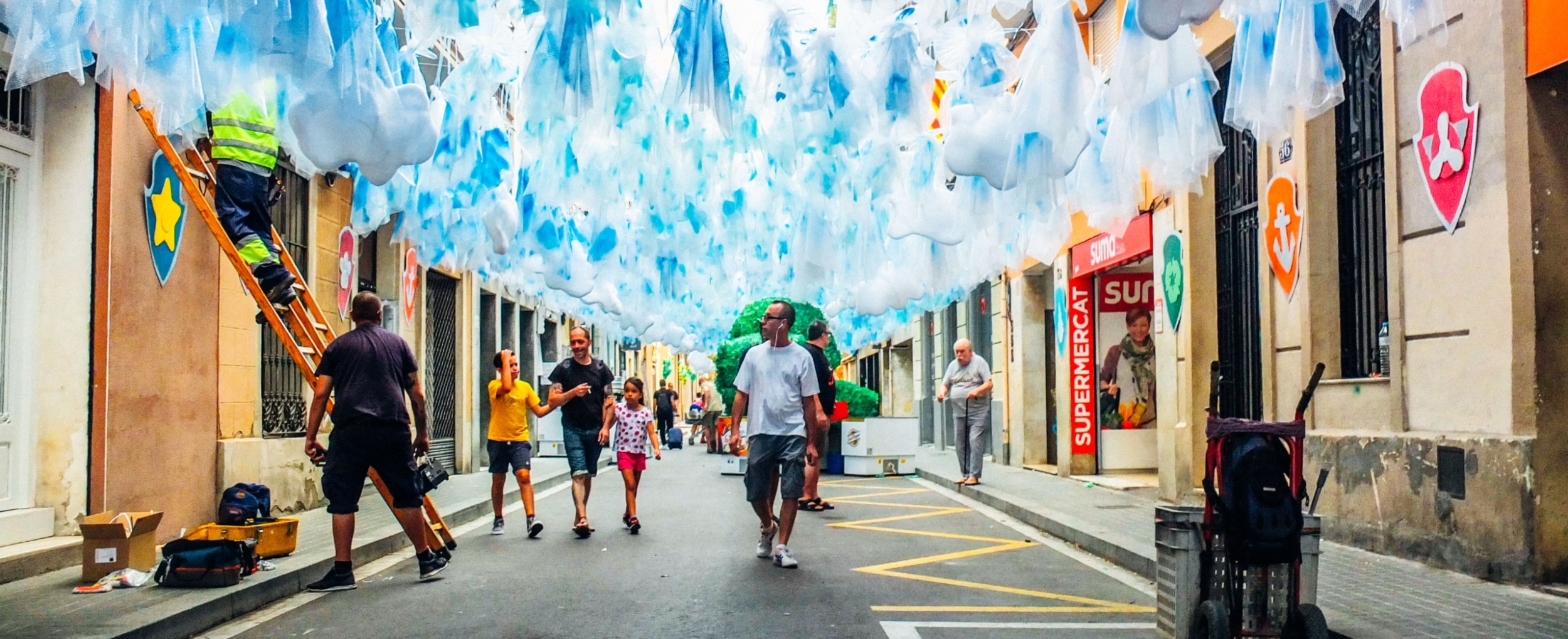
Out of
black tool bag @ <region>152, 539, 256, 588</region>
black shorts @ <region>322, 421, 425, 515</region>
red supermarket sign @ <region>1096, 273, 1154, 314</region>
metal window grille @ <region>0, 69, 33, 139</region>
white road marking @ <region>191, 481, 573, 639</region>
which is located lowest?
white road marking @ <region>191, 481, 573, 639</region>

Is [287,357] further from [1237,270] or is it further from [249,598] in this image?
[1237,270]

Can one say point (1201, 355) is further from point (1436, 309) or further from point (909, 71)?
point (909, 71)

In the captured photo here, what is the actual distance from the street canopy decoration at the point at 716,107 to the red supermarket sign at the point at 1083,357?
2949 millimetres

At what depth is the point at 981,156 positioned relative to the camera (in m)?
7.52

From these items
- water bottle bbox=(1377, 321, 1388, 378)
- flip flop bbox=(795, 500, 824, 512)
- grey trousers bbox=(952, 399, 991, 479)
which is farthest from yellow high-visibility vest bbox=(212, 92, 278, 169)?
grey trousers bbox=(952, 399, 991, 479)

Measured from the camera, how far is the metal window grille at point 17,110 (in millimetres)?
7797

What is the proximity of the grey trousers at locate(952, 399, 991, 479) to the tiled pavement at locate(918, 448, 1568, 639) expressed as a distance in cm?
314

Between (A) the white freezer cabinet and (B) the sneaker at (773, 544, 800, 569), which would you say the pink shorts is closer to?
(B) the sneaker at (773, 544, 800, 569)

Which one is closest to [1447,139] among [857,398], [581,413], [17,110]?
[581,413]

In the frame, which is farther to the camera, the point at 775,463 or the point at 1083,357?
the point at 1083,357

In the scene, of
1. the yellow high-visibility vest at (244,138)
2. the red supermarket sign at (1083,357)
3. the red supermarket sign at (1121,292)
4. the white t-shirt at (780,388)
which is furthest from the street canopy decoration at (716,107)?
the red supermarket sign at (1121,292)

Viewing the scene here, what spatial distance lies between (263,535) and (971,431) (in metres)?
8.84

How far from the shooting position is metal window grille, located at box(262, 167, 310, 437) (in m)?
11.8

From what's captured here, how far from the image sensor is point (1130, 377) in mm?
15906
